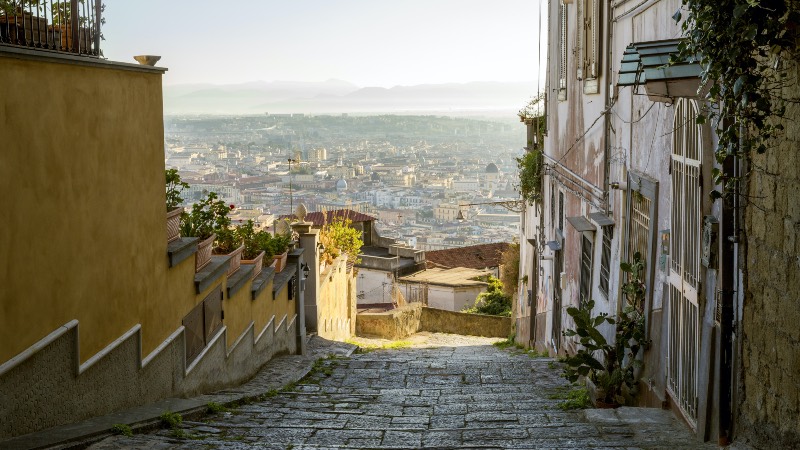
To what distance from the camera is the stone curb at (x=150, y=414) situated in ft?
16.9

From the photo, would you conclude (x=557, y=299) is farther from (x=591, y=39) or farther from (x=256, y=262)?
(x=256, y=262)

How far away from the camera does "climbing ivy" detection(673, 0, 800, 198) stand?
169 inches

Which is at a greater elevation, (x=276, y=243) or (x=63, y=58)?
(x=63, y=58)

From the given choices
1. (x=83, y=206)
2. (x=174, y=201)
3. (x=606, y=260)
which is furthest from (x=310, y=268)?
(x=83, y=206)

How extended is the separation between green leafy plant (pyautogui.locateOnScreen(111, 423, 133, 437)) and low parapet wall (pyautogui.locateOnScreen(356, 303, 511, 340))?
64.2 feet

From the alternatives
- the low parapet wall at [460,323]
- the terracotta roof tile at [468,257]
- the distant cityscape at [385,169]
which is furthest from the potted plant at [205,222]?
the terracotta roof tile at [468,257]

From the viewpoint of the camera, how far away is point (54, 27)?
20.3ft

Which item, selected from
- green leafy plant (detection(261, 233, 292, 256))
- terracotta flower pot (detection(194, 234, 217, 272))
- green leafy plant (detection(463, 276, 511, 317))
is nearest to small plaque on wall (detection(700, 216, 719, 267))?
terracotta flower pot (detection(194, 234, 217, 272))

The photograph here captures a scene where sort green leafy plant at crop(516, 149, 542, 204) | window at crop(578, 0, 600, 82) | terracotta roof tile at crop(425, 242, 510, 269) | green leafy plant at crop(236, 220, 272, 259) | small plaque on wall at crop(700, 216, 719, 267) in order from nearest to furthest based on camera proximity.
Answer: small plaque on wall at crop(700, 216, 719, 267), window at crop(578, 0, 600, 82), green leafy plant at crop(236, 220, 272, 259), green leafy plant at crop(516, 149, 542, 204), terracotta roof tile at crop(425, 242, 510, 269)

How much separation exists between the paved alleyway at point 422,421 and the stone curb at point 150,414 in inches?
4.5

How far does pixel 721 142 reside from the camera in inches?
195

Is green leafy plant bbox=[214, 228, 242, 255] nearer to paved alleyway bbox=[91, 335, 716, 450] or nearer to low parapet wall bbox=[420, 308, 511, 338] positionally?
paved alleyway bbox=[91, 335, 716, 450]

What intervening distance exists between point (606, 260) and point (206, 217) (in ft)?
15.3

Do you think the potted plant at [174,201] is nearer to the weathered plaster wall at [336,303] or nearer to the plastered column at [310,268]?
the plastered column at [310,268]
